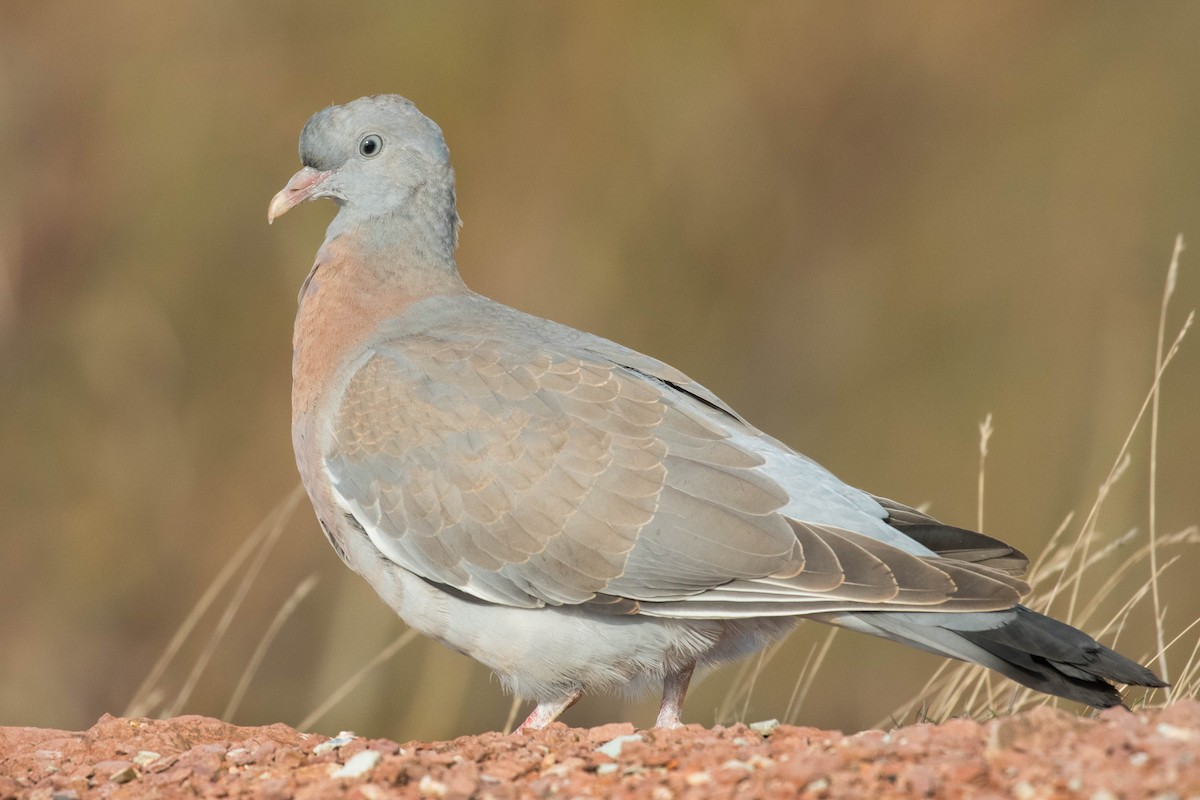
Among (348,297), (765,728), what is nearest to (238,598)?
(348,297)

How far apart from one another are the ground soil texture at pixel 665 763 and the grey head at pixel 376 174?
2449mm

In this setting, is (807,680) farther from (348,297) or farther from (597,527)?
(348,297)

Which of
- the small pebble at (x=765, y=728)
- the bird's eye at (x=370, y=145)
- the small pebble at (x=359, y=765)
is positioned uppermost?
the bird's eye at (x=370, y=145)

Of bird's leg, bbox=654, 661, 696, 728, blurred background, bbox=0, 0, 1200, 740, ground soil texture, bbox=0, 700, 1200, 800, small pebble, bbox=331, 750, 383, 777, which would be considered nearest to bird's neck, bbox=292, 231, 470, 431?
ground soil texture, bbox=0, 700, 1200, 800

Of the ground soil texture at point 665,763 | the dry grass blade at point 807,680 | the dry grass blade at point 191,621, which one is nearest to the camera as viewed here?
the ground soil texture at point 665,763

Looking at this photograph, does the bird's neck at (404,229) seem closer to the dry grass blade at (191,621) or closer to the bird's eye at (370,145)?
the bird's eye at (370,145)

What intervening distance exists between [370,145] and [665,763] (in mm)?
3399

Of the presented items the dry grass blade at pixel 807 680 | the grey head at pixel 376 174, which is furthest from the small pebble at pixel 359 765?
the grey head at pixel 376 174

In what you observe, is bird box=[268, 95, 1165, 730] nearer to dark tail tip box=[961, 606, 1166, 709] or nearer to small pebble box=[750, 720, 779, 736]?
dark tail tip box=[961, 606, 1166, 709]

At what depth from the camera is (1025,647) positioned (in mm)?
4434

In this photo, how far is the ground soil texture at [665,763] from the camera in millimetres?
3389

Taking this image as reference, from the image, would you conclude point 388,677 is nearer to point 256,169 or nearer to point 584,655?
point 256,169

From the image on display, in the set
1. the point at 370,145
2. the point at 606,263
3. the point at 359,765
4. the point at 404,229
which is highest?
the point at 370,145

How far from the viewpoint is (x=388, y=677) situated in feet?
29.4
